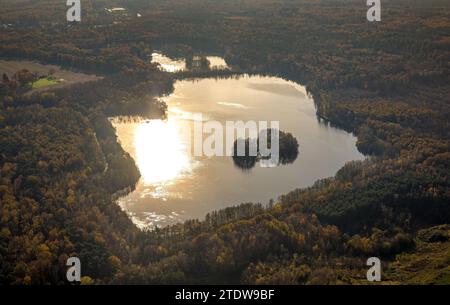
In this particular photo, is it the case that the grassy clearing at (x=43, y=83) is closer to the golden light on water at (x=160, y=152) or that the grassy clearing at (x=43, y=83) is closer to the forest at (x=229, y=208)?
the forest at (x=229, y=208)

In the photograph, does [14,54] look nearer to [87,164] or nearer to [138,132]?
[138,132]

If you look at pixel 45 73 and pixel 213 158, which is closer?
pixel 213 158

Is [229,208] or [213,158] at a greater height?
[213,158]

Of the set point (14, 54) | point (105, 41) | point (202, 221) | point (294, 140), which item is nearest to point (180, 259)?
point (202, 221)

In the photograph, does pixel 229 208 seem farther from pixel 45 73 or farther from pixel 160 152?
pixel 45 73

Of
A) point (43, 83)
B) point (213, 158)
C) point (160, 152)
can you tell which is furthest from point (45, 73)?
point (213, 158)

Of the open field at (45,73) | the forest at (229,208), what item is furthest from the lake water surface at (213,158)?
the open field at (45,73)

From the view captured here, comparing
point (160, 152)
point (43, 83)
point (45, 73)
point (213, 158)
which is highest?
point (45, 73)
